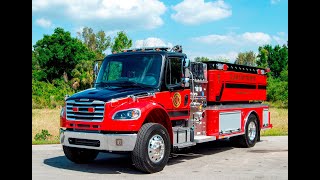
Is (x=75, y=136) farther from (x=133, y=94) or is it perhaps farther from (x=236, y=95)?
(x=236, y=95)

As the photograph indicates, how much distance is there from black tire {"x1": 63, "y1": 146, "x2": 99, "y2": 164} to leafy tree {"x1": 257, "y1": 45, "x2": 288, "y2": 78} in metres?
55.8

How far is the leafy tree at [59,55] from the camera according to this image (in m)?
→ 53.8

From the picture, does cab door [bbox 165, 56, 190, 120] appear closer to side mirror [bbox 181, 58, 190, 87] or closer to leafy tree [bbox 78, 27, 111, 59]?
side mirror [bbox 181, 58, 190, 87]

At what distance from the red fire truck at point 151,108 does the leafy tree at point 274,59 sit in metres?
53.4

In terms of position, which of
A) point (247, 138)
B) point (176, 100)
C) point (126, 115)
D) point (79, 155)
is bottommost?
point (79, 155)

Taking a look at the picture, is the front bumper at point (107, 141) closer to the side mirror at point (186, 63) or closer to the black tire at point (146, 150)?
the black tire at point (146, 150)

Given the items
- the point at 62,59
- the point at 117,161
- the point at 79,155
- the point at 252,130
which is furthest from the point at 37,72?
the point at 79,155

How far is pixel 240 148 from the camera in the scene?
1333 cm

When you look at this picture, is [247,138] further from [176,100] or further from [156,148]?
[156,148]

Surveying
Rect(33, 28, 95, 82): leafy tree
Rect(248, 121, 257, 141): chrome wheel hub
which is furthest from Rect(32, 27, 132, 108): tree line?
Rect(248, 121, 257, 141): chrome wheel hub

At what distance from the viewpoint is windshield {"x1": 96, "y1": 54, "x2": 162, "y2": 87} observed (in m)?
9.75

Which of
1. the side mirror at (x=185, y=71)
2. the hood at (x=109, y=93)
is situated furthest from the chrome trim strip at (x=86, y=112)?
the side mirror at (x=185, y=71)

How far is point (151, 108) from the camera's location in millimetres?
9117

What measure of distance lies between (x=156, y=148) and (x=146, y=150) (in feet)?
1.14
